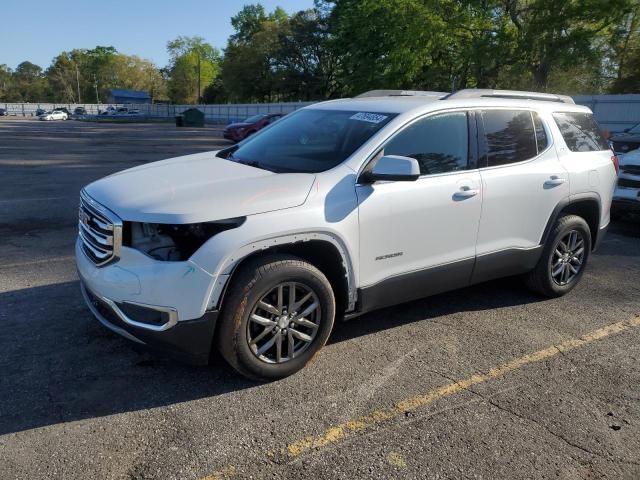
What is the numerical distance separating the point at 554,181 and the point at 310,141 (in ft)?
7.30

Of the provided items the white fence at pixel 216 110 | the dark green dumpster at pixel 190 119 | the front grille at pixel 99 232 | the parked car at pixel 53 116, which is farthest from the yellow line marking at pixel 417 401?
the parked car at pixel 53 116

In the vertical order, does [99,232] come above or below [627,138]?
below

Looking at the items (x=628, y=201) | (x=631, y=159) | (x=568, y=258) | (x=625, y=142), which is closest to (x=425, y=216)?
(x=568, y=258)

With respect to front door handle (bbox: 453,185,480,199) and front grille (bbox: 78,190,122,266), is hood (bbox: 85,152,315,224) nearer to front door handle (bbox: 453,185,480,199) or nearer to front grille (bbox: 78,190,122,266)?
front grille (bbox: 78,190,122,266)

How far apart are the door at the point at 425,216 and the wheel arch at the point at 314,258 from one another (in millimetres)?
144

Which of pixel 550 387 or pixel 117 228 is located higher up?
pixel 117 228

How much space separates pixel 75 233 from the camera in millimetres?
6984

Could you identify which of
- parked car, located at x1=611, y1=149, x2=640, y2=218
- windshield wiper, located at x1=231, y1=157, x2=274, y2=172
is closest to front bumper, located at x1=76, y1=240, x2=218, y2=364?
windshield wiper, located at x1=231, y1=157, x2=274, y2=172

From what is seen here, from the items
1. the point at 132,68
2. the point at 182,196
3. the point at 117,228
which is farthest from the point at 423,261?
the point at 132,68

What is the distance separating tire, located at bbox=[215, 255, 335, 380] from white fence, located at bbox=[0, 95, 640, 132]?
777 inches

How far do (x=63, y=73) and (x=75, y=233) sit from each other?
441 ft

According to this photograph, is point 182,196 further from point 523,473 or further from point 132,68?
point 132,68

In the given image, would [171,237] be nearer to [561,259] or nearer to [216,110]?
[561,259]

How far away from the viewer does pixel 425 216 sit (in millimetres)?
3865
